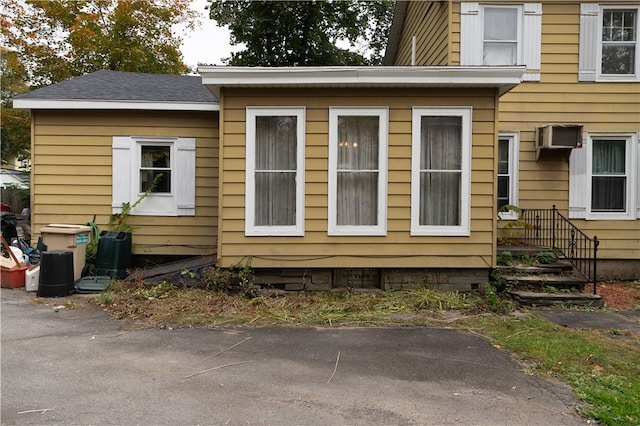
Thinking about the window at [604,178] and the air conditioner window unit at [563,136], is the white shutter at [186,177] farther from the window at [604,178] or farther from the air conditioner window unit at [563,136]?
the window at [604,178]

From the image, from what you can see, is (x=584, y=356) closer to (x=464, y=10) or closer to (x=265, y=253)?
(x=265, y=253)

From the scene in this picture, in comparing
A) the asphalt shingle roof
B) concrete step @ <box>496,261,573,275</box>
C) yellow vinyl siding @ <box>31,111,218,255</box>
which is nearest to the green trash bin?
yellow vinyl siding @ <box>31,111,218,255</box>

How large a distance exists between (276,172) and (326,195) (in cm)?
84

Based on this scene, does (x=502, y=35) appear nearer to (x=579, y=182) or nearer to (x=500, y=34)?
(x=500, y=34)

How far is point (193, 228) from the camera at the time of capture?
8234 millimetres

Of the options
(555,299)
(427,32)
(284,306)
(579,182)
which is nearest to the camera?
(284,306)

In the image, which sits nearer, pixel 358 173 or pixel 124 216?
pixel 358 173

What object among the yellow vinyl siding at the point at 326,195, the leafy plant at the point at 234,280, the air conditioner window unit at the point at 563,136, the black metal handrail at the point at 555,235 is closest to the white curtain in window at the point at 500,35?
the air conditioner window unit at the point at 563,136

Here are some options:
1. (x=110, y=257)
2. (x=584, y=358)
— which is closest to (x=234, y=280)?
(x=110, y=257)

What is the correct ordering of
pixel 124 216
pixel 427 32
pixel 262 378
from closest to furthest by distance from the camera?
1. pixel 262 378
2. pixel 124 216
3. pixel 427 32

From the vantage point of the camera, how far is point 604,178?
8.34m

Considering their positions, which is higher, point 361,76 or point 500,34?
point 500,34

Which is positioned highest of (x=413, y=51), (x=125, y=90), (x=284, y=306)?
(x=413, y=51)

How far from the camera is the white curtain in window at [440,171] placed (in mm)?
6602
